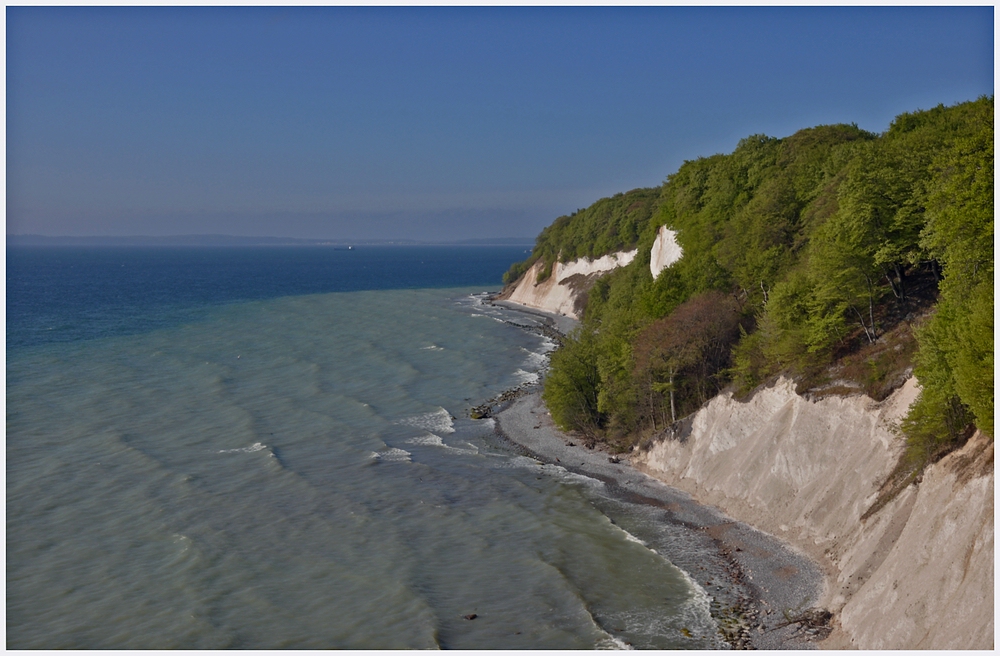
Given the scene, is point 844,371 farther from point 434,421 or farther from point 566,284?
point 566,284

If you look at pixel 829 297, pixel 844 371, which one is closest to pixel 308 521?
pixel 844 371

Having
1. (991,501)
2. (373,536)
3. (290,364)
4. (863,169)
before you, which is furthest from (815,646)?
(290,364)

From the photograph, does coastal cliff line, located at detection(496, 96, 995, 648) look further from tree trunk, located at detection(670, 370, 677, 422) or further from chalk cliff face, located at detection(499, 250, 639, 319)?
chalk cliff face, located at detection(499, 250, 639, 319)

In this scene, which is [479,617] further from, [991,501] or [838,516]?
[991,501]

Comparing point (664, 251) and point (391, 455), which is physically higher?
point (664, 251)

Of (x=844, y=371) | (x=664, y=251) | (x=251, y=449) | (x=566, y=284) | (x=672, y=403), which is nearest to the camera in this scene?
(x=844, y=371)

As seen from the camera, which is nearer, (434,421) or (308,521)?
(308,521)
